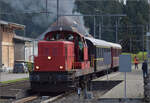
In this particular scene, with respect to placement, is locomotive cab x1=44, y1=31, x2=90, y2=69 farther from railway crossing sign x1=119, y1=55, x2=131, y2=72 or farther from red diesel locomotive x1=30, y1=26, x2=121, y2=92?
railway crossing sign x1=119, y1=55, x2=131, y2=72

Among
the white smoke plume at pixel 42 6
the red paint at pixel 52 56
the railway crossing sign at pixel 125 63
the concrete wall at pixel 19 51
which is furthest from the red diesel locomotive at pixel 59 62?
the concrete wall at pixel 19 51

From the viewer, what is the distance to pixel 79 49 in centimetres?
1894

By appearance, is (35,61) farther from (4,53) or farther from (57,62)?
(4,53)

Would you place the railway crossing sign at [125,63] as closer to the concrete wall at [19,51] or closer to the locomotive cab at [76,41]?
the locomotive cab at [76,41]

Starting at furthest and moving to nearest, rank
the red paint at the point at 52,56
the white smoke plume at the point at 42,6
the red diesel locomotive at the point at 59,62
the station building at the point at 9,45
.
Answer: the station building at the point at 9,45, the white smoke plume at the point at 42,6, the red paint at the point at 52,56, the red diesel locomotive at the point at 59,62

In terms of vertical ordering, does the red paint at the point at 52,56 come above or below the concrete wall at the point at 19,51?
below

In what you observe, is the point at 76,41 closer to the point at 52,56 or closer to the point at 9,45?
the point at 52,56

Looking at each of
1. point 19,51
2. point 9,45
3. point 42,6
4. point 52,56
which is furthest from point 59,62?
point 19,51

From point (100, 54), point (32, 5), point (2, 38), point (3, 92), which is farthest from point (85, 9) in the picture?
point (3, 92)

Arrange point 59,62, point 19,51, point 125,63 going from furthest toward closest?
point 19,51 < point 59,62 < point 125,63

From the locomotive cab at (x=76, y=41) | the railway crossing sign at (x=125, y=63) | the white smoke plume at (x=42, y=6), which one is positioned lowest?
the railway crossing sign at (x=125, y=63)

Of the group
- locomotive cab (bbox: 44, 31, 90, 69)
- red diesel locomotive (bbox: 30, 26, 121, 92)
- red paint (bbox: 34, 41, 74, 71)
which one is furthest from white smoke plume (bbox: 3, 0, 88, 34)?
red paint (bbox: 34, 41, 74, 71)

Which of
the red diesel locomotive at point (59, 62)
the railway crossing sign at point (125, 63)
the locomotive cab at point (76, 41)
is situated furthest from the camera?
the locomotive cab at point (76, 41)

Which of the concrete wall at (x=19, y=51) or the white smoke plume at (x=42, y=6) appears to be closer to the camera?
the white smoke plume at (x=42, y=6)
